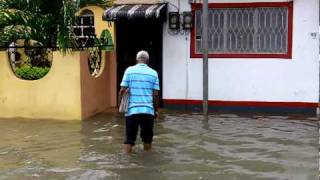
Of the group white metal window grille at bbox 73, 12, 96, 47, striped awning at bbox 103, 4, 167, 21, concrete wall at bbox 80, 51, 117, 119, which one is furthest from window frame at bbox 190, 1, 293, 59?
white metal window grille at bbox 73, 12, 96, 47

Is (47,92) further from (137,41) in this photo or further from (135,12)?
(137,41)

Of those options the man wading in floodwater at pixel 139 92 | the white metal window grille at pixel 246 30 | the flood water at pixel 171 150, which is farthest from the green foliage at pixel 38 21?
the man wading in floodwater at pixel 139 92

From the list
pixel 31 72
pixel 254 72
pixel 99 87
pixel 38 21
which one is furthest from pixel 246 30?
pixel 31 72

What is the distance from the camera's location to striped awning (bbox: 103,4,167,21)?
11.8 m

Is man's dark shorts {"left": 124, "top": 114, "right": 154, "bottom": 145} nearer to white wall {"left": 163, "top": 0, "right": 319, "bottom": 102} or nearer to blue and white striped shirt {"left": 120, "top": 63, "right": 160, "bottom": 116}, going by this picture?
blue and white striped shirt {"left": 120, "top": 63, "right": 160, "bottom": 116}

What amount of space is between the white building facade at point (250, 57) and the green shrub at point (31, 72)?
2.80m

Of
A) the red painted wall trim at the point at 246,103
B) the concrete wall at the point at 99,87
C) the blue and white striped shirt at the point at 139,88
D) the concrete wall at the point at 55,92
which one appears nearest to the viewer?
the blue and white striped shirt at the point at 139,88

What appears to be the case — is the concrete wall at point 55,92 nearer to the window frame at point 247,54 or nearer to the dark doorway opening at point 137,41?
the dark doorway opening at point 137,41

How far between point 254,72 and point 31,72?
4946 millimetres

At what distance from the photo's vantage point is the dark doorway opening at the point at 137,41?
42.1ft

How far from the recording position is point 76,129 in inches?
409

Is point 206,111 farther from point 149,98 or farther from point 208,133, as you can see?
point 149,98

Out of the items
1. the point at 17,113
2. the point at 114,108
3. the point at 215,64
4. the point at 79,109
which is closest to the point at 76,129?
the point at 79,109

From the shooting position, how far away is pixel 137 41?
13.0 m
